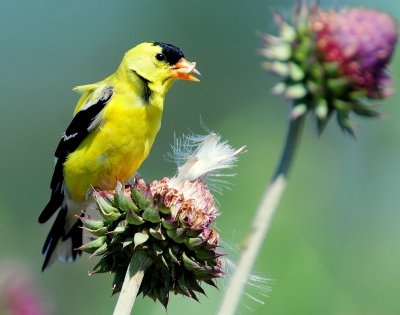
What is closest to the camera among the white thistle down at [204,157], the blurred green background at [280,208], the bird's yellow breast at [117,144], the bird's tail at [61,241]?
the white thistle down at [204,157]

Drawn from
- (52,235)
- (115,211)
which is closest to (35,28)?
(52,235)

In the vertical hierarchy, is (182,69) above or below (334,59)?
above

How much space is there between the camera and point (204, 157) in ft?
9.64

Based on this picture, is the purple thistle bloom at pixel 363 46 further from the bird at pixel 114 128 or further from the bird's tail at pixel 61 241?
the bird's tail at pixel 61 241

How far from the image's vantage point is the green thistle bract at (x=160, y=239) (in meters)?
2.60

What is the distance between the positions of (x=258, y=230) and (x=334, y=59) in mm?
571

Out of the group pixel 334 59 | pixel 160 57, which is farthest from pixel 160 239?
pixel 160 57

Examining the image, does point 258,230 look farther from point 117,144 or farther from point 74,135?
point 74,135

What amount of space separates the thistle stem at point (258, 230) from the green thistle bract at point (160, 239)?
2.22ft

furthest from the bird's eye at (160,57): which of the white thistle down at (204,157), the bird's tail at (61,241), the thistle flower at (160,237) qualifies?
Answer: the thistle flower at (160,237)

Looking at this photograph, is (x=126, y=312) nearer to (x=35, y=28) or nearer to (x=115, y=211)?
(x=115, y=211)

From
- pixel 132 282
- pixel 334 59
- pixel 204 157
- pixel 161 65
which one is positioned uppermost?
pixel 161 65

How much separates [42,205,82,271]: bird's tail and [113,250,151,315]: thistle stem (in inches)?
73.0

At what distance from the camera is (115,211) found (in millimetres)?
2689
